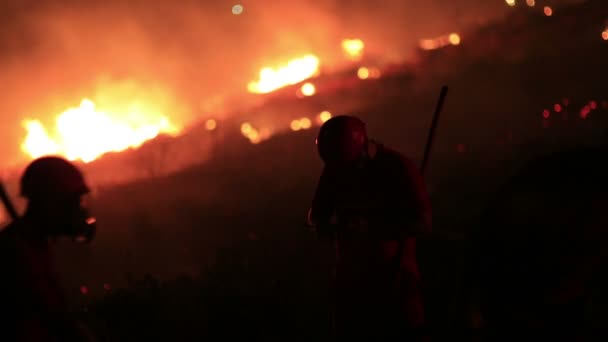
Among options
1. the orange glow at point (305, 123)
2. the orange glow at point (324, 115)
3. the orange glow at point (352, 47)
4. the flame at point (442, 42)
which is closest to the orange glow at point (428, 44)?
the flame at point (442, 42)

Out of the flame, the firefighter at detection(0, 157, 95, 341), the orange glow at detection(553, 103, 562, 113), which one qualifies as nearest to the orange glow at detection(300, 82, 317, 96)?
the flame

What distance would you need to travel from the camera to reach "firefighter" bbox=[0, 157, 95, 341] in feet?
8.42

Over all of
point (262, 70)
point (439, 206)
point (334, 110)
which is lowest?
point (439, 206)

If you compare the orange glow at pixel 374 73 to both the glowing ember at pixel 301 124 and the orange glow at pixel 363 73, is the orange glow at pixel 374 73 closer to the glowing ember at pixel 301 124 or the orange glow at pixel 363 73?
the orange glow at pixel 363 73

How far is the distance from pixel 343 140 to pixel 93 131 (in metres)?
22.0

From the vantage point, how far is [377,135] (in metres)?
21.4

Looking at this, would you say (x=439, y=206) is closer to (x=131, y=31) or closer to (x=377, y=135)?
(x=377, y=135)

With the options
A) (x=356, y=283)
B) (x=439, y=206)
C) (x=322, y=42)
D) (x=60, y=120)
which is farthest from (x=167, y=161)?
(x=356, y=283)

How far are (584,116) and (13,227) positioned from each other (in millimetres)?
16794

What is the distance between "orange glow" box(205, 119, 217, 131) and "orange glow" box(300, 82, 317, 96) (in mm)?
4848

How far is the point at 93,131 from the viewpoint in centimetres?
2312

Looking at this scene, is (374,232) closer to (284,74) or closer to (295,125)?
(284,74)

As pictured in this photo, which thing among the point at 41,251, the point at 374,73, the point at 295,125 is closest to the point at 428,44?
the point at 374,73

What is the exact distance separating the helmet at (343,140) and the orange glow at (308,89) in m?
21.7
